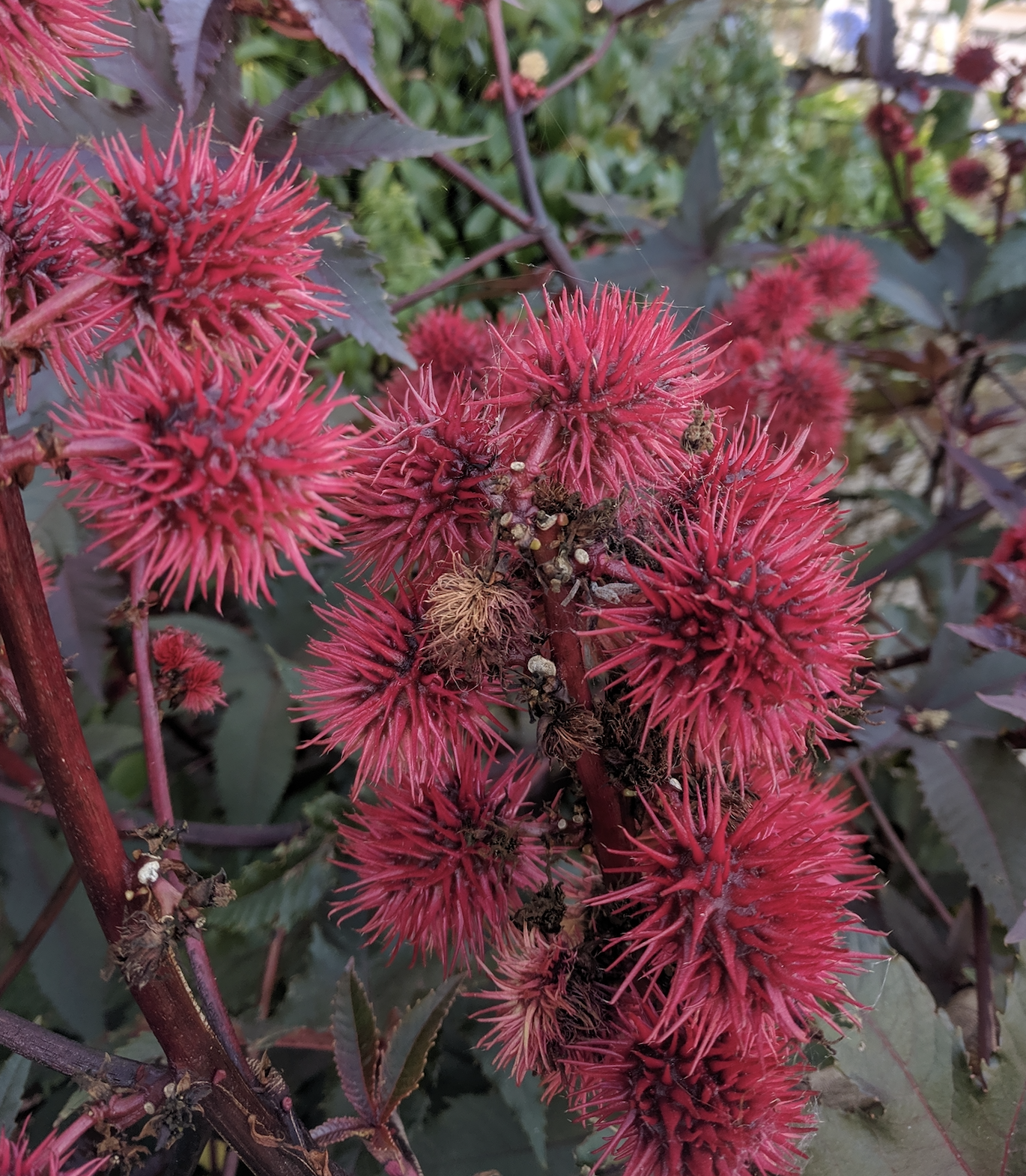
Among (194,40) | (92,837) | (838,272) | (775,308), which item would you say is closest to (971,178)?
(838,272)

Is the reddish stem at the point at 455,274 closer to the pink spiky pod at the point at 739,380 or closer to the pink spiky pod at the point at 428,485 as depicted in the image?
the pink spiky pod at the point at 739,380

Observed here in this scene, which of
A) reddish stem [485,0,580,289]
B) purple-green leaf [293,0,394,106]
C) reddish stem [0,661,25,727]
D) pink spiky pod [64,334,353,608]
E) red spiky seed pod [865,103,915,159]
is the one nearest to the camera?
pink spiky pod [64,334,353,608]

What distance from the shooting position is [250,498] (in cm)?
30

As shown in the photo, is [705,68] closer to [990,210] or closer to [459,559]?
[990,210]

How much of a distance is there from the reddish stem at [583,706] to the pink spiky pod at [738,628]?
24 millimetres

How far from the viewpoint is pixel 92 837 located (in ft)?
1.32

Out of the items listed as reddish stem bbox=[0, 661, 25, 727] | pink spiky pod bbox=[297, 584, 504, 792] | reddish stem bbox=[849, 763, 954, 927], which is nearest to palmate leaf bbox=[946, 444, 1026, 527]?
reddish stem bbox=[849, 763, 954, 927]

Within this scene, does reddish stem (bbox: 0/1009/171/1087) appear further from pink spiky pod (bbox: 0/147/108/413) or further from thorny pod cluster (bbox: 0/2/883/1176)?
pink spiky pod (bbox: 0/147/108/413)

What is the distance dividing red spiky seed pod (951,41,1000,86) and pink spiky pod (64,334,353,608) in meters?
1.51

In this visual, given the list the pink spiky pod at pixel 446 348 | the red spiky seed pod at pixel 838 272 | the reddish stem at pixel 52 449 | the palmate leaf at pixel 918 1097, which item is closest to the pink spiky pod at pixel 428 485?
the reddish stem at pixel 52 449

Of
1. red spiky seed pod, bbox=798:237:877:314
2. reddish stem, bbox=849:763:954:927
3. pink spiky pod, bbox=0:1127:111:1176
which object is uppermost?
red spiky seed pod, bbox=798:237:877:314

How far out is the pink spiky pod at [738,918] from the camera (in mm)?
388

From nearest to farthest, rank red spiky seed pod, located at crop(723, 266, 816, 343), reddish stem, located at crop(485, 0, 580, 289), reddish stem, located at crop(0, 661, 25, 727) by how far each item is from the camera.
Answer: reddish stem, located at crop(0, 661, 25, 727)
reddish stem, located at crop(485, 0, 580, 289)
red spiky seed pod, located at crop(723, 266, 816, 343)

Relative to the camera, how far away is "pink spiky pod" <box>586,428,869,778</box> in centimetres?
36
